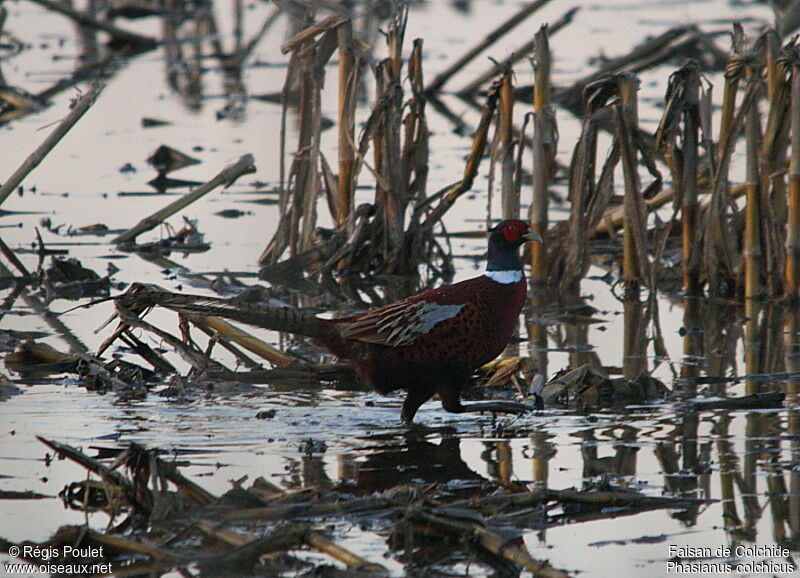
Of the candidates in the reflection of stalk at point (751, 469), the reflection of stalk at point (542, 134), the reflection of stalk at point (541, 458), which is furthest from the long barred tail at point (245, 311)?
the reflection of stalk at point (542, 134)

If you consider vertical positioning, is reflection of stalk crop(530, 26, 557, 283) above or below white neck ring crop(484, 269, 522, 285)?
above

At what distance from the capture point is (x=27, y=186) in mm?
10938

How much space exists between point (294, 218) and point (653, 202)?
90.9 inches

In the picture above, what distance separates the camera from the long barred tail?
5.77 meters

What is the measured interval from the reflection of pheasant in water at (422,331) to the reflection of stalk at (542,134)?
2.09 metres

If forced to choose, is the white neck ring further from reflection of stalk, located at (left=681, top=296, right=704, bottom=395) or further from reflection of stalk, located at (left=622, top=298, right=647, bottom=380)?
reflection of stalk, located at (left=681, top=296, right=704, bottom=395)

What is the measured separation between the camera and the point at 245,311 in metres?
5.79

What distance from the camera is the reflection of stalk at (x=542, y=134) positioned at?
25.9 feet

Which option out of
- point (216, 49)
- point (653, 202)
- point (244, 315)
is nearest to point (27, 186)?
point (653, 202)

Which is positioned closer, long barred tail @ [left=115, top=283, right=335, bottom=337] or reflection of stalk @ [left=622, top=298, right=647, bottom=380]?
long barred tail @ [left=115, top=283, right=335, bottom=337]

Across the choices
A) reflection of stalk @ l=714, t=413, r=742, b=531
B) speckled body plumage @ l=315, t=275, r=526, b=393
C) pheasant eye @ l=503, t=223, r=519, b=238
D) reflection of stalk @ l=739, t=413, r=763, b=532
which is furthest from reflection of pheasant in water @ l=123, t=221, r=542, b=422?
reflection of stalk @ l=739, t=413, r=763, b=532

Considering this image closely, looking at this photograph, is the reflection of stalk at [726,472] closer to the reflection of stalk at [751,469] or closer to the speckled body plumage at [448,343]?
the reflection of stalk at [751,469]

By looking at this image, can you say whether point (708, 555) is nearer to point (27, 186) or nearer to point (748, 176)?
point (748, 176)

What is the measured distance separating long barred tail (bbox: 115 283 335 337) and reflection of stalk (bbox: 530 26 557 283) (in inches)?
95.0
